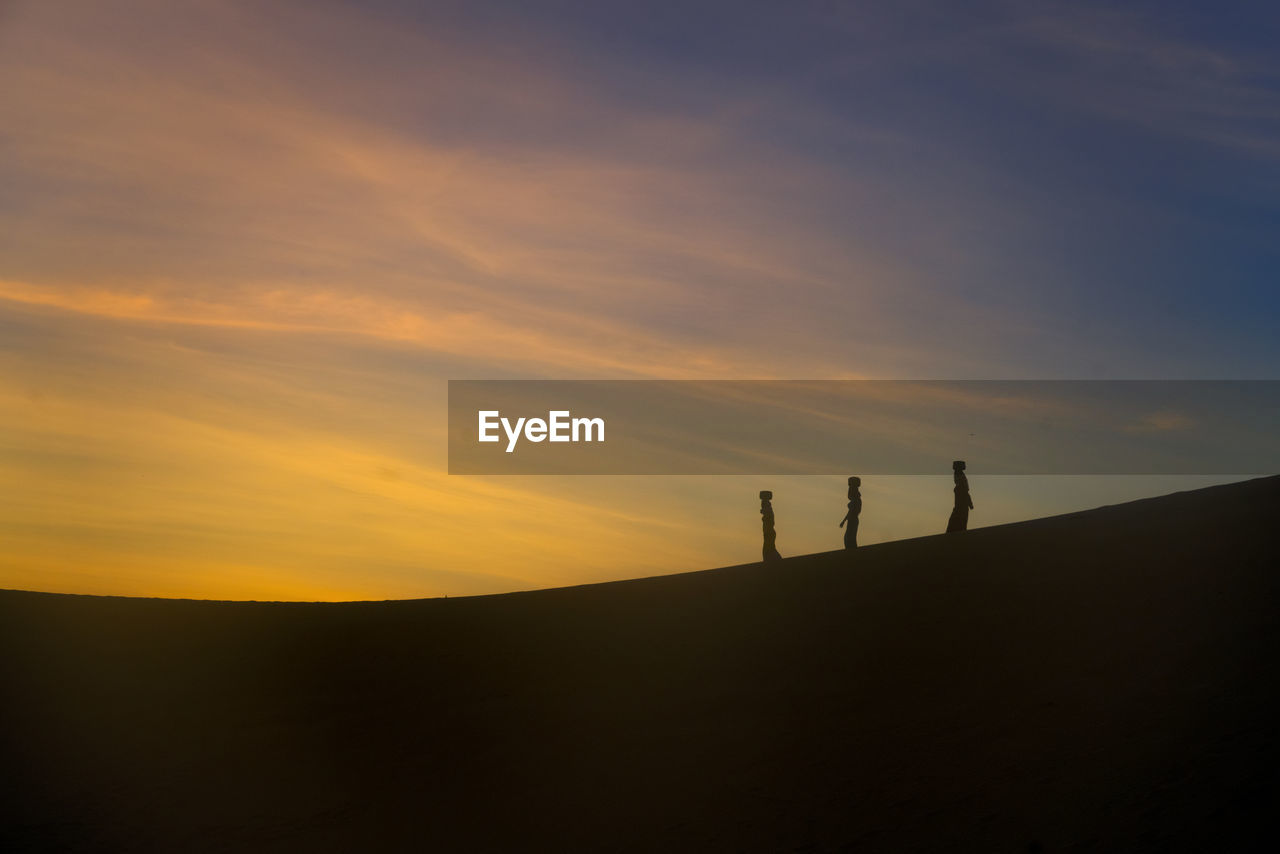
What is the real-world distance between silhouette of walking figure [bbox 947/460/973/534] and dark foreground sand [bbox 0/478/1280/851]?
7.51 ft

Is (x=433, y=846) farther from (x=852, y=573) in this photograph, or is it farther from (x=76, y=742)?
(x=852, y=573)

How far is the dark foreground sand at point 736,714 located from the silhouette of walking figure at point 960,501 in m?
2.29

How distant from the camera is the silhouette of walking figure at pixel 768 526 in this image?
78.6 feet

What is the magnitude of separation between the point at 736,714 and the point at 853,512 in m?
11.8

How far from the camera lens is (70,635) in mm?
19375

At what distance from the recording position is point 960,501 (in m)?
22.1

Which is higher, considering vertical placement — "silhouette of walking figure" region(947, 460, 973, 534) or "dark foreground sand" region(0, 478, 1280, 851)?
"silhouette of walking figure" region(947, 460, 973, 534)

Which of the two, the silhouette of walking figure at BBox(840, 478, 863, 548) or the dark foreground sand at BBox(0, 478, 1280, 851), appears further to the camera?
the silhouette of walking figure at BBox(840, 478, 863, 548)

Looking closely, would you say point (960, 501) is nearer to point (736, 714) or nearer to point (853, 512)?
point (853, 512)

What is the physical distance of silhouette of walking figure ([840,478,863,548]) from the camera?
23.2m

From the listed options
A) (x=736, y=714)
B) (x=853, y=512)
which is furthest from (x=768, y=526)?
(x=736, y=714)

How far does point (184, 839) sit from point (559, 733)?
395 centimetres

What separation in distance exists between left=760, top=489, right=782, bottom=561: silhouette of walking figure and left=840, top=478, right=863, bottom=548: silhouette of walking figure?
5.23ft

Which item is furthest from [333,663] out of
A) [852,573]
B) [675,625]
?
[852,573]
